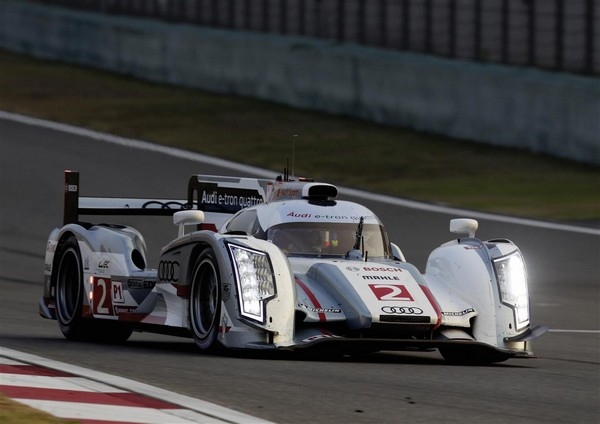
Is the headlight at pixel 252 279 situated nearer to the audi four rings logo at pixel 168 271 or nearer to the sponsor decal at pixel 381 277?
the sponsor decal at pixel 381 277

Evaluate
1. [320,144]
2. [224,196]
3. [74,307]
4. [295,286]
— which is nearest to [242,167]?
[320,144]

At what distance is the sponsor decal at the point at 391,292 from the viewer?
A: 986 centimetres

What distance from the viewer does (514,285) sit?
1059cm

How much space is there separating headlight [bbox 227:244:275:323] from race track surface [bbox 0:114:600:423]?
360 mm

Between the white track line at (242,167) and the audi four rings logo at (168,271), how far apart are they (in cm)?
1029

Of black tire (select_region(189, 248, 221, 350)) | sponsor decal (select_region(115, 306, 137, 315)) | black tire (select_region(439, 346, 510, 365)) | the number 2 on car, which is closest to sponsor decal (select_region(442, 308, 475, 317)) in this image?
black tire (select_region(439, 346, 510, 365))

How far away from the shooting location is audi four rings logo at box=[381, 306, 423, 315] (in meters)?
9.73

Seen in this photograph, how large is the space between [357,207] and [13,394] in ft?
14.3

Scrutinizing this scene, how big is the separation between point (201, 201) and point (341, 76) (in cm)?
1622

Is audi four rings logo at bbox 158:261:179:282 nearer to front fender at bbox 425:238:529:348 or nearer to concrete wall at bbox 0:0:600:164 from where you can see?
front fender at bbox 425:238:529:348

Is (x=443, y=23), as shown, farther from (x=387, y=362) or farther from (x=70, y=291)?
(x=387, y=362)

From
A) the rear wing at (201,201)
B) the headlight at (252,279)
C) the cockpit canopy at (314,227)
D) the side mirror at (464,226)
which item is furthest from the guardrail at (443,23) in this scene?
the headlight at (252,279)

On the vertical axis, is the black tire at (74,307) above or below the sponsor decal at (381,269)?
below

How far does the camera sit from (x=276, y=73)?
30.7 meters
